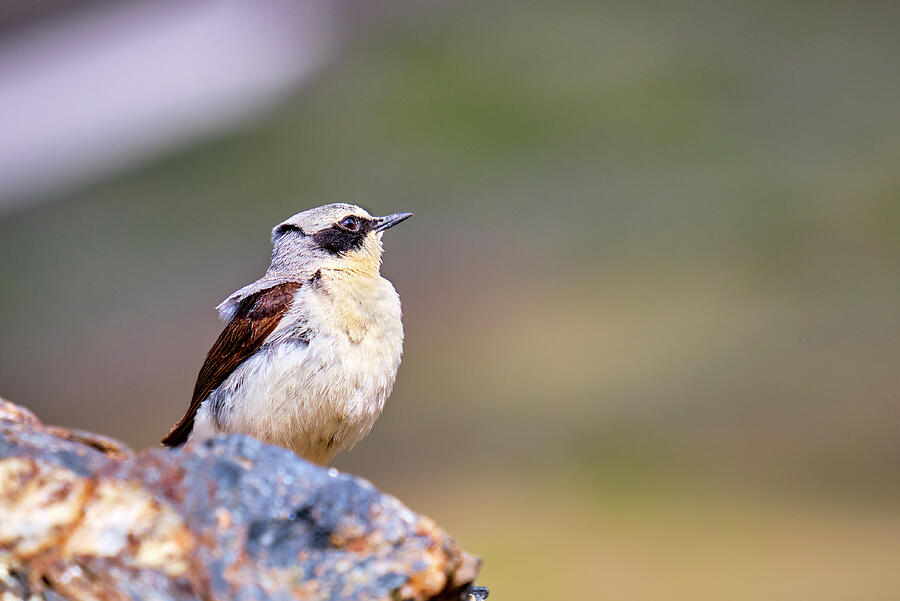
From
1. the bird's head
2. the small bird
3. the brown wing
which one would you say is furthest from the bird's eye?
the brown wing

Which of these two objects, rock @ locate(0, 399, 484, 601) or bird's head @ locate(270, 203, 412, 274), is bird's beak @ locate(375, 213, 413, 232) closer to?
bird's head @ locate(270, 203, 412, 274)

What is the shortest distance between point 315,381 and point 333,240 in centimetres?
121

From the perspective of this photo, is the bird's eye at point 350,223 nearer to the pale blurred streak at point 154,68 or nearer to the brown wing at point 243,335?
the brown wing at point 243,335

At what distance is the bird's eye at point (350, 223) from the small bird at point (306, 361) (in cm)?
16

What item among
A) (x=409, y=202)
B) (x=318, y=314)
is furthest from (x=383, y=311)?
(x=409, y=202)

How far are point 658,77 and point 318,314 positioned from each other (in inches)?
924

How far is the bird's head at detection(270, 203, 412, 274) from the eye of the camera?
7.22 metres

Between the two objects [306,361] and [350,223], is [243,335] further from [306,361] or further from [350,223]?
[350,223]

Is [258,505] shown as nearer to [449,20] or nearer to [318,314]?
[318,314]

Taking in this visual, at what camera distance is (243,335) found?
22.3 ft

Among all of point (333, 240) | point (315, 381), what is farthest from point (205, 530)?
point (333, 240)

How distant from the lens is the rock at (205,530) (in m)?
3.87

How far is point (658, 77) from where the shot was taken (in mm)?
28641

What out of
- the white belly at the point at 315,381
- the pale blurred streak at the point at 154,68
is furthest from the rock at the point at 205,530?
the pale blurred streak at the point at 154,68
